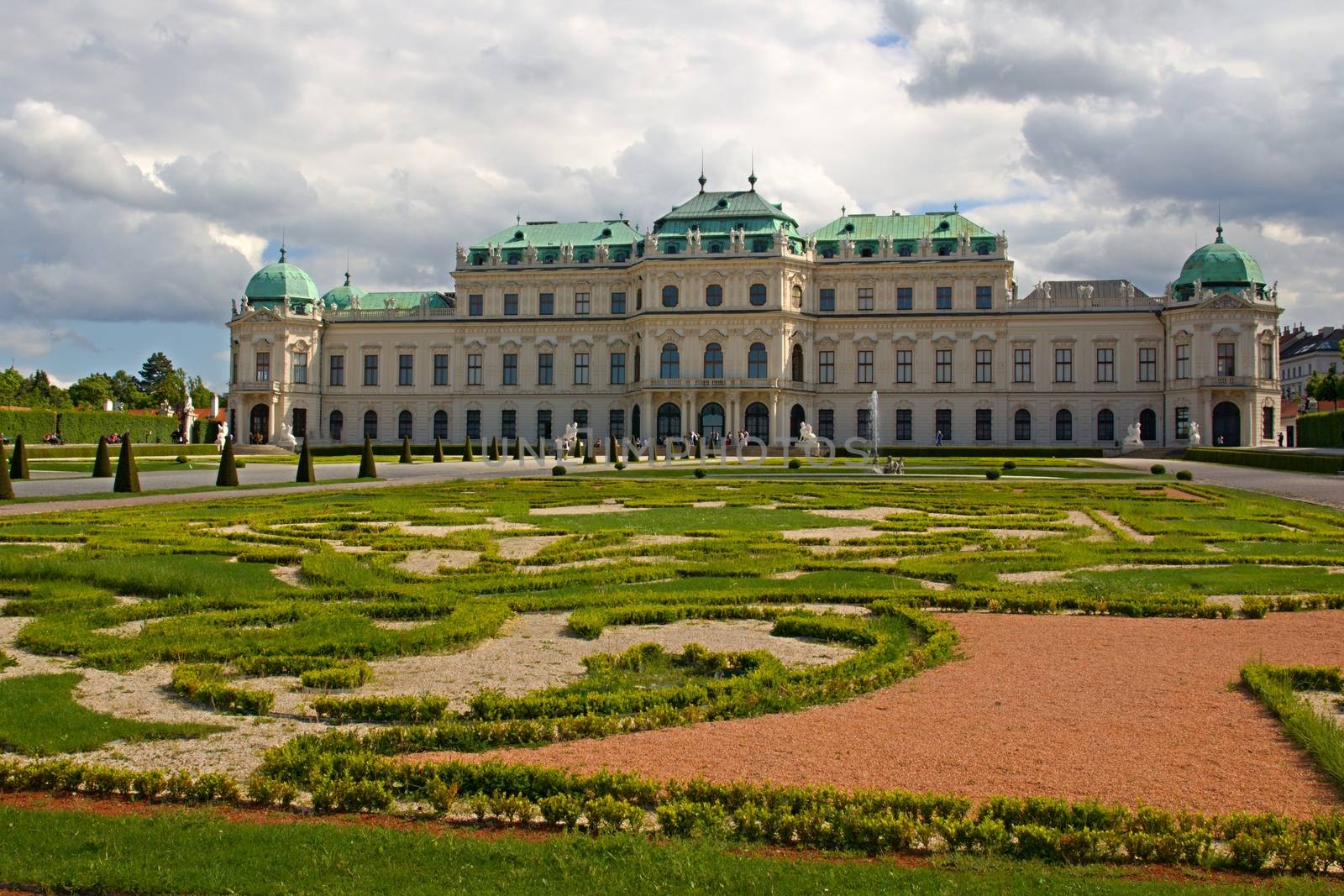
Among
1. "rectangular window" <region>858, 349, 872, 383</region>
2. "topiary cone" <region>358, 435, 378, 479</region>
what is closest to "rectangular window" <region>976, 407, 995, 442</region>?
"rectangular window" <region>858, 349, 872, 383</region>

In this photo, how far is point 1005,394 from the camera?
2608 inches

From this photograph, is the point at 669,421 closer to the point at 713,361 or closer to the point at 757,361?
the point at 713,361

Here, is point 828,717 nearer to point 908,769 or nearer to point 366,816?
point 908,769

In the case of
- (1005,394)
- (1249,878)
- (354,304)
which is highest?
(354,304)

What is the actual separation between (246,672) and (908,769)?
4636 mm

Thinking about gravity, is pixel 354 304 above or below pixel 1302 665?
above

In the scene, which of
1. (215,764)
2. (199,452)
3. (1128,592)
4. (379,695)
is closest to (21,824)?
(215,764)

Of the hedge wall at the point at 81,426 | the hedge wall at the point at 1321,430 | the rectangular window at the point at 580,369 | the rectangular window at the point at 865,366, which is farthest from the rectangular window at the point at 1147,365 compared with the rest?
the hedge wall at the point at 81,426

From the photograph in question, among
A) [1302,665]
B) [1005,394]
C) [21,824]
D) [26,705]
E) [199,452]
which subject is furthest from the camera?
[1005,394]

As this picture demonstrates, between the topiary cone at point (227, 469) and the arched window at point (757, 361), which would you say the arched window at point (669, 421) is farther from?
the topiary cone at point (227, 469)

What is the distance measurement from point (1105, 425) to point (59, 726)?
218 feet

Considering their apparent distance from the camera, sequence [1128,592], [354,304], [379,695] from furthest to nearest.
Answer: [354,304]
[1128,592]
[379,695]

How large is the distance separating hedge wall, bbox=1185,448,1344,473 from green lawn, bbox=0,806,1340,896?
3499cm

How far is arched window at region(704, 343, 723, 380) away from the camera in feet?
217
